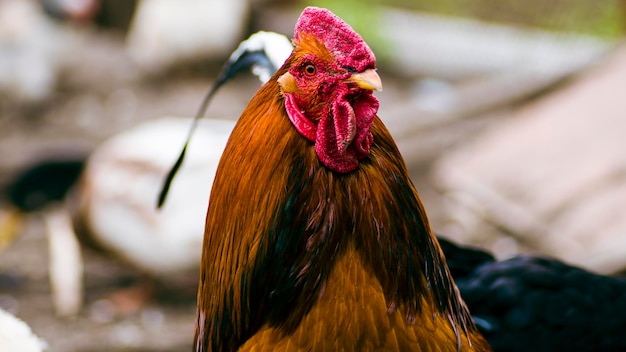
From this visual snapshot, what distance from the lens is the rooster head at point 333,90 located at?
1.76 meters

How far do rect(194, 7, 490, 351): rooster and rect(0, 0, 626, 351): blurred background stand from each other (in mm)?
2060

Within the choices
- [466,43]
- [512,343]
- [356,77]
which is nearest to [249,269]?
[356,77]

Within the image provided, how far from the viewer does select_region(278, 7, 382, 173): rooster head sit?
5.76ft

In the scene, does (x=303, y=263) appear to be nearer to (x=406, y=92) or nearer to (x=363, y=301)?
(x=363, y=301)

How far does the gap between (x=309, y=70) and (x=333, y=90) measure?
8cm

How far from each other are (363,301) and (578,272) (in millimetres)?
1054

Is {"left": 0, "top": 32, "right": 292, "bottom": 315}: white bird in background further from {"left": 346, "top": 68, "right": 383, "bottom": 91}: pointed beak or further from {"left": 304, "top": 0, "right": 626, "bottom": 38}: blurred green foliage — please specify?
{"left": 304, "top": 0, "right": 626, "bottom": 38}: blurred green foliage

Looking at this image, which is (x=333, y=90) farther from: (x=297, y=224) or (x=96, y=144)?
(x=96, y=144)

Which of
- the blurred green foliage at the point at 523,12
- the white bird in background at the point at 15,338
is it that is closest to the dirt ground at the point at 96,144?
the blurred green foliage at the point at 523,12

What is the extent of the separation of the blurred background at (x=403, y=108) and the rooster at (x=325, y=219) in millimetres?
2060

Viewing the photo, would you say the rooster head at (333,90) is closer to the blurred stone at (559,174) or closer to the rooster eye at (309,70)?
the rooster eye at (309,70)

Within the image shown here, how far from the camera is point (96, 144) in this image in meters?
6.88

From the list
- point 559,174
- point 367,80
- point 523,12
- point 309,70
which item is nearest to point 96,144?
point 559,174

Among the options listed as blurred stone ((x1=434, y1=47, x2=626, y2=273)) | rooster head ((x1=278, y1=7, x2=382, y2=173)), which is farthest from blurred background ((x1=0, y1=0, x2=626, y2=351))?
rooster head ((x1=278, y1=7, x2=382, y2=173))
